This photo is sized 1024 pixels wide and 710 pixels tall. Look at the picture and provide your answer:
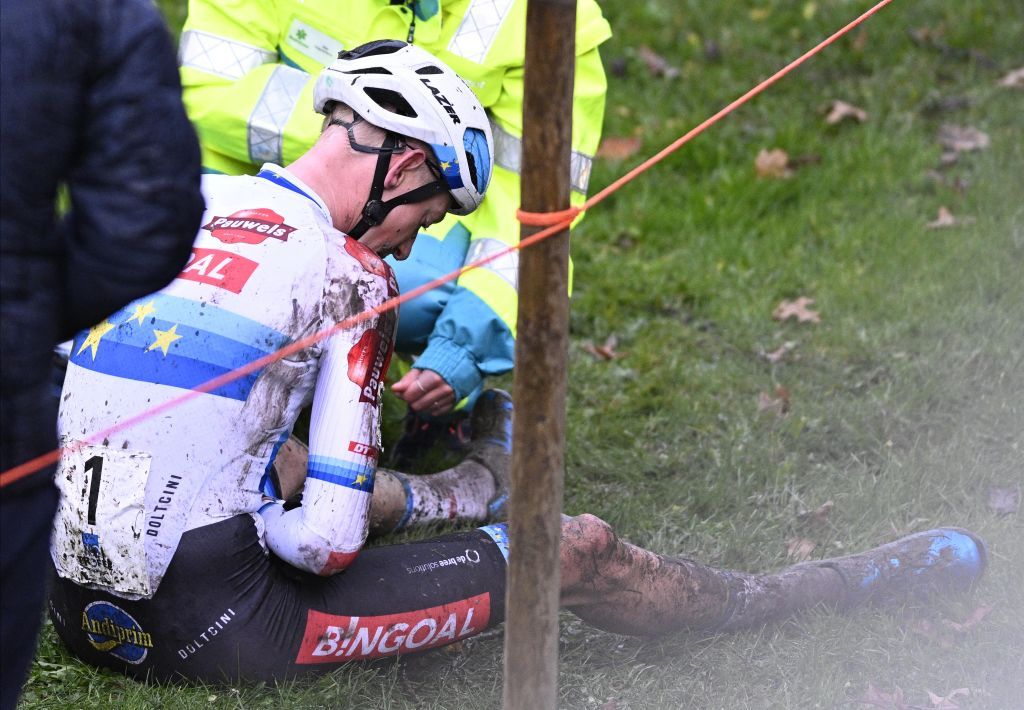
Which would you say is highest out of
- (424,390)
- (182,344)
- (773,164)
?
(773,164)

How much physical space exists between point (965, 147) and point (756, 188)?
1117 mm

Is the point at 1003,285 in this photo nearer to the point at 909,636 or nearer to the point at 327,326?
the point at 909,636

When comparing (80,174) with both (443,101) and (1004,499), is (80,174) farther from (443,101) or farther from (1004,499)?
(1004,499)

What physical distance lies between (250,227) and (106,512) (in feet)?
2.23

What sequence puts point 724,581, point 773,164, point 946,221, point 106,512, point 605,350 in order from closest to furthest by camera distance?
1. point 106,512
2. point 724,581
3. point 605,350
4. point 946,221
5. point 773,164

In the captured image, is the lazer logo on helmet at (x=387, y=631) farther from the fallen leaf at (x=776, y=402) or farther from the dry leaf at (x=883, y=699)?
the fallen leaf at (x=776, y=402)

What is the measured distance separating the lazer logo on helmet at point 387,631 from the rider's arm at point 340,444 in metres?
0.18

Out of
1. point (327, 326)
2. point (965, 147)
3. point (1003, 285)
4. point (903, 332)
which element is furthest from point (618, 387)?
point (965, 147)

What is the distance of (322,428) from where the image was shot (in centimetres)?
272

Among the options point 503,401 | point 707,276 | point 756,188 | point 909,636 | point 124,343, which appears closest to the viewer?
point 124,343

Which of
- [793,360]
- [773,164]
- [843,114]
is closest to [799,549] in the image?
[793,360]

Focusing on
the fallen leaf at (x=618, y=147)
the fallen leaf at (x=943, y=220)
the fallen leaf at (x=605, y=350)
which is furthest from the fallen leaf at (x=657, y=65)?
the fallen leaf at (x=605, y=350)

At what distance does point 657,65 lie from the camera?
7145 mm

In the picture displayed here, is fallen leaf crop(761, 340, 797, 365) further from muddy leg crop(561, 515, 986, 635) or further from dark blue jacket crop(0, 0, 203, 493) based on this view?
dark blue jacket crop(0, 0, 203, 493)
